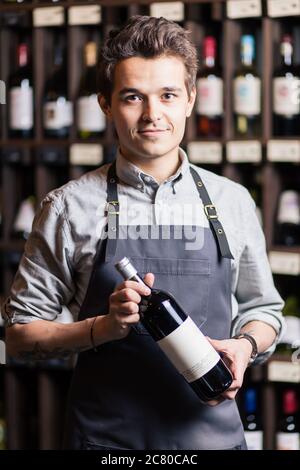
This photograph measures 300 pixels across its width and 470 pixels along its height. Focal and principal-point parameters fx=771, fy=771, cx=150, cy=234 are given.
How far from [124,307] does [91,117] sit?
4.98 ft

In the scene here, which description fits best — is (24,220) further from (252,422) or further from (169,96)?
(169,96)

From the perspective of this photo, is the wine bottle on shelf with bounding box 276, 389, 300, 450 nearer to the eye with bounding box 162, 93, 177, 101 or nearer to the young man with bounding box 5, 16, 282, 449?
the young man with bounding box 5, 16, 282, 449

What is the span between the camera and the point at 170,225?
1292mm

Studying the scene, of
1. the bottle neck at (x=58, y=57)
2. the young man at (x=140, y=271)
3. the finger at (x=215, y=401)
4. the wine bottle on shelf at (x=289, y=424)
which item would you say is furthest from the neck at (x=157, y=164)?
the bottle neck at (x=58, y=57)

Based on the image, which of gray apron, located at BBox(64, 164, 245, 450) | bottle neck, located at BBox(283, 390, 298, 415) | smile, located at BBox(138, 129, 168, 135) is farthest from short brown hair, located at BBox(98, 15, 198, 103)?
bottle neck, located at BBox(283, 390, 298, 415)

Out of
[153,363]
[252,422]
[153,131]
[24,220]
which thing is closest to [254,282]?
[153,363]

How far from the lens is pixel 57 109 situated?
2635 mm

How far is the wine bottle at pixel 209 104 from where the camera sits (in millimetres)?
2471

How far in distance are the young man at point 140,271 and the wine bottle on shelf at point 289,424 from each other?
3.74 feet

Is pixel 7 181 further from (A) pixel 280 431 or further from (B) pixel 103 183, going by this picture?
(B) pixel 103 183

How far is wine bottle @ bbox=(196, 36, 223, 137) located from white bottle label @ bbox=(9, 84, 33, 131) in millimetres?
606

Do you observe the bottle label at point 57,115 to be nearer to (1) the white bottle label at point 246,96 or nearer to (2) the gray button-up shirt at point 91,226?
(1) the white bottle label at point 246,96

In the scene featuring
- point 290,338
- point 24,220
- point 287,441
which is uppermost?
point 24,220

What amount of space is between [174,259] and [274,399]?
52.0 inches
